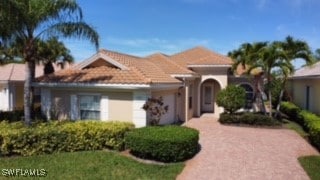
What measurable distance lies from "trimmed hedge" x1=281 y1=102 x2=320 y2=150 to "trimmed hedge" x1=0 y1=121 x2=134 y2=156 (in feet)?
28.4

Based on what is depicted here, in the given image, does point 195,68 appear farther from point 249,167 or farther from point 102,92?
point 249,167

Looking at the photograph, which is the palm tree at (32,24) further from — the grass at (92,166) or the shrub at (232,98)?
the shrub at (232,98)

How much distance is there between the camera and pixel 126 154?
13.2m

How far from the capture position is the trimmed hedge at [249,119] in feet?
68.2

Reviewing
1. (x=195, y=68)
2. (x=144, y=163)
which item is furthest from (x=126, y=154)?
(x=195, y=68)

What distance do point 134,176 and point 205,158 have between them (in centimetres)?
326

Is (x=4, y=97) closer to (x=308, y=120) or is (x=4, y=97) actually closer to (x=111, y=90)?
(x=111, y=90)

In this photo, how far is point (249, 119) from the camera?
833 inches

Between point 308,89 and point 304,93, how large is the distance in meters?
1.39

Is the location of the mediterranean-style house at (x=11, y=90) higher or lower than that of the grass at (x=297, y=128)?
higher

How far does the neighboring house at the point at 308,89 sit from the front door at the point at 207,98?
22.9 feet

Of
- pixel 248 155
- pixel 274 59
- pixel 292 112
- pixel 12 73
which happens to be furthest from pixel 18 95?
pixel 292 112

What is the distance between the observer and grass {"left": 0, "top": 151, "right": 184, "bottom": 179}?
35.8 ft

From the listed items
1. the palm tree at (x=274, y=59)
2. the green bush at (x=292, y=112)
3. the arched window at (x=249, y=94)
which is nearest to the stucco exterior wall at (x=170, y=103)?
the palm tree at (x=274, y=59)
